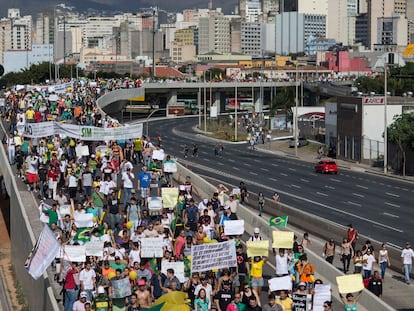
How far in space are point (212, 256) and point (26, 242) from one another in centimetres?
821

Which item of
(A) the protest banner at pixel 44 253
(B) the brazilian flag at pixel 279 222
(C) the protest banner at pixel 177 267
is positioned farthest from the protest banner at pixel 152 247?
(B) the brazilian flag at pixel 279 222

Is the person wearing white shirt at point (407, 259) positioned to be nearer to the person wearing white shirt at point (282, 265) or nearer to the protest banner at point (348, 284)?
the person wearing white shirt at point (282, 265)

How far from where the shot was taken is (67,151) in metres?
35.9

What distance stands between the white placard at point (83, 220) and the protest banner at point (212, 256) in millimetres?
4696

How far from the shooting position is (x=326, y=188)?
5275cm

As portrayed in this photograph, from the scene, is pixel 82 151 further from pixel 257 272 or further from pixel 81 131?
pixel 257 272

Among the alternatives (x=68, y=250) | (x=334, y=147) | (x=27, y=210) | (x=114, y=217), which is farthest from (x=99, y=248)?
(x=334, y=147)

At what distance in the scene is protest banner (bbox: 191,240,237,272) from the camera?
698 inches

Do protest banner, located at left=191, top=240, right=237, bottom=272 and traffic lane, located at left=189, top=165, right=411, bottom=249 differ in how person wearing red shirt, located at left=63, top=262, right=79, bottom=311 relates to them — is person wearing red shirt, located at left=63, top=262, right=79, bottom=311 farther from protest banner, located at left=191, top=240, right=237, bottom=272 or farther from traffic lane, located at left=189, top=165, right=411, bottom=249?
traffic lane, located at left=189, top=165, right=411, bottom=249

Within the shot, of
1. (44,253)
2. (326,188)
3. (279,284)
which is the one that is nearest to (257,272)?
(279,284)

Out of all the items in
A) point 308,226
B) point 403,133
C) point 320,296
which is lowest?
point 308,226

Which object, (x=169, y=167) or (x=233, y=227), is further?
(x=169, y=167)

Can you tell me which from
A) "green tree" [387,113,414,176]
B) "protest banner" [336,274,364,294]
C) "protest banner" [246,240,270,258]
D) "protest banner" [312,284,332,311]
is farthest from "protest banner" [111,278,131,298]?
"green tree" [387,113,414,176]

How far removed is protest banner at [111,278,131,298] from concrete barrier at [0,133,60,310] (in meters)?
1.30
